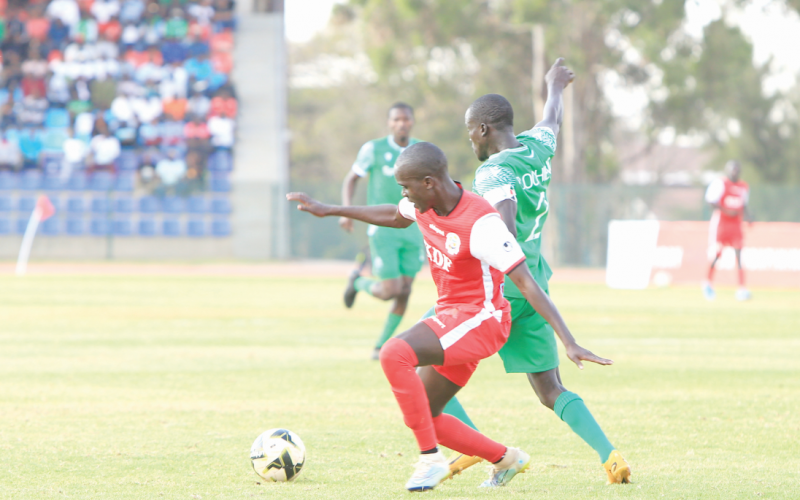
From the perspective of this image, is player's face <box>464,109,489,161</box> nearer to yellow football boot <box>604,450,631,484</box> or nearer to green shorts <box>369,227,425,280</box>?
yellow football boot <box>604,450,631,484</box>

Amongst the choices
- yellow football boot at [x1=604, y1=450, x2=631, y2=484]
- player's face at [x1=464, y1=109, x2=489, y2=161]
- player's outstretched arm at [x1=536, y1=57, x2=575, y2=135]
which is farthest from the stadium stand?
yellow football boot at [x1=604, y1=450, x2=631, y2=484]

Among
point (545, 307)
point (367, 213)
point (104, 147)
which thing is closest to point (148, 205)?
point (104, 147)

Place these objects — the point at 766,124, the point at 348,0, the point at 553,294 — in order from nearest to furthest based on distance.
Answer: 1. the point at 553,294
2. the point at 348,0
3. the point at 766,124

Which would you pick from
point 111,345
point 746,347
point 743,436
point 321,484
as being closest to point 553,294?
point 746,347

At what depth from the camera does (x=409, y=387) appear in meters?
4.66

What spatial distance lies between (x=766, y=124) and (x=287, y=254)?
2380 cm

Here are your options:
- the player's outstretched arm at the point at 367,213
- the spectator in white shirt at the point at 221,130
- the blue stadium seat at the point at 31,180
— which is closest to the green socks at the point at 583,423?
the player's outstretched arm at the point at 367,213

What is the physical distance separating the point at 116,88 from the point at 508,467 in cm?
2821

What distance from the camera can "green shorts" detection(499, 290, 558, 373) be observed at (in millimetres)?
5074

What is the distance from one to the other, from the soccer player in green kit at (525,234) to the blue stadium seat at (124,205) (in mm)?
27749

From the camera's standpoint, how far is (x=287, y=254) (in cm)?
3284

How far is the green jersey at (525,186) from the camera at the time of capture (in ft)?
16.3

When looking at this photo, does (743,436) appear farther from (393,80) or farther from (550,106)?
(393,80)

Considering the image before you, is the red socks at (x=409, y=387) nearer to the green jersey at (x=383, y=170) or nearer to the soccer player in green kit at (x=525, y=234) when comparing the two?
the soccer player in green kit at (x=525, y=234)
